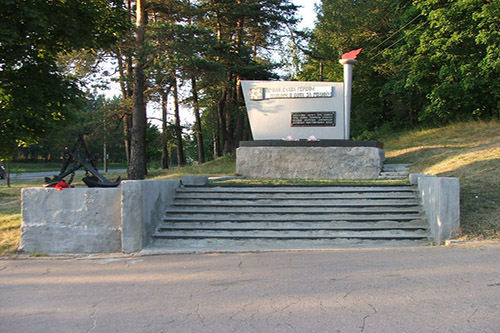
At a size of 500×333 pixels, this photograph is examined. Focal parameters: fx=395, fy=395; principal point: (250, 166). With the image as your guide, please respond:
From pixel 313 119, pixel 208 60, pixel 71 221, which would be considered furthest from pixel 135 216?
pixel 208 60

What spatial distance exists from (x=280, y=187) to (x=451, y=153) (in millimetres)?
9185

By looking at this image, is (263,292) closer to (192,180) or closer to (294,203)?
(294,203)

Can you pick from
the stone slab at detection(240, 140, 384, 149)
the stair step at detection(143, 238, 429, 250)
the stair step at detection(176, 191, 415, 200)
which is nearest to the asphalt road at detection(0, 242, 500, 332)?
the stair step at detection(143, 238, 429, 250)

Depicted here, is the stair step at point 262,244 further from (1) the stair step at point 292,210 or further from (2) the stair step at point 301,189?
(2) the stair step at point 301,189

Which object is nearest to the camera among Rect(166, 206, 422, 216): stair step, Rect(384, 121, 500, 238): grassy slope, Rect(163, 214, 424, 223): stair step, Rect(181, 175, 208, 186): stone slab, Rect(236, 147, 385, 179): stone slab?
Rect(384, 121, 500, 238): grassy slope

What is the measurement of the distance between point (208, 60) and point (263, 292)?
1719 cm

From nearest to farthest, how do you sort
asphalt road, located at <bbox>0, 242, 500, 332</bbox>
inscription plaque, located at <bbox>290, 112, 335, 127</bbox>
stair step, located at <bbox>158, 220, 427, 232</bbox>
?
asphalt road, located at <bbox>0, 242, 500, 332</bbox>
stair step, located at <bbox>158, 220, 427, 232</bbox>
inscription plaque, located at <bbox>290, 112, 335, 127</bbox>

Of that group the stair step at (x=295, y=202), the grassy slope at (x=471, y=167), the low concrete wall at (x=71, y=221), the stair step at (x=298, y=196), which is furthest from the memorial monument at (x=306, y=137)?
the low concrete wall at (x=71, y=221)

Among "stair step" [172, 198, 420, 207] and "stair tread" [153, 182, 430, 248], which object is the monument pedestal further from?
"stair step" [172, 198, 420, 207]

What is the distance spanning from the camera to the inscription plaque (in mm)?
15492

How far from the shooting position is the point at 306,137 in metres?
15.8

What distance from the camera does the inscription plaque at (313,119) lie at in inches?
610

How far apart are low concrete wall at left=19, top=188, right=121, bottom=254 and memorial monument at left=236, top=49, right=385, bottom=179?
851 cm

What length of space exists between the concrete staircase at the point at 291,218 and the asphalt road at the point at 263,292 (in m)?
0.79
